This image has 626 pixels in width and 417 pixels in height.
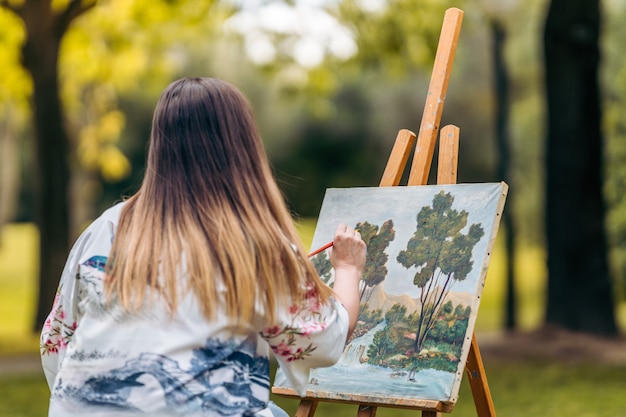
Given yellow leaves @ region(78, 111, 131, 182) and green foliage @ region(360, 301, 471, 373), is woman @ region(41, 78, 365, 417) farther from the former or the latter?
yellow leaves @ region(78, 111, 131, 182)

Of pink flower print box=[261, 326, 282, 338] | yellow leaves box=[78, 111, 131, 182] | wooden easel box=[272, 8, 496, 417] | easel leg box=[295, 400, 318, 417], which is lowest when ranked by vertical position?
yellow leaves box=[78, 111, 131, 182]

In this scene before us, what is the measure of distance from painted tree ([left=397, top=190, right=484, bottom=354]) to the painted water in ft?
0.41

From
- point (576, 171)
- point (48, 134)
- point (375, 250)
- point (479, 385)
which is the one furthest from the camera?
point (48, 134)

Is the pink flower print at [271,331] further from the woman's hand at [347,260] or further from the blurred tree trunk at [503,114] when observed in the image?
the blurred tree trunk at [503,114]

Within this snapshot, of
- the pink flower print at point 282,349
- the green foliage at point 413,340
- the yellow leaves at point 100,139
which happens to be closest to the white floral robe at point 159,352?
the pink flower print at point 282,349

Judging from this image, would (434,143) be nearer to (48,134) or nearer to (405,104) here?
(48,134)

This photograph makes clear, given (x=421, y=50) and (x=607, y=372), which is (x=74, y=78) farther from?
(x=607, y=372)

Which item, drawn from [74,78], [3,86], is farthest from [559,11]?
[74,78]

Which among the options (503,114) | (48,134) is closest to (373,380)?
(503,114)

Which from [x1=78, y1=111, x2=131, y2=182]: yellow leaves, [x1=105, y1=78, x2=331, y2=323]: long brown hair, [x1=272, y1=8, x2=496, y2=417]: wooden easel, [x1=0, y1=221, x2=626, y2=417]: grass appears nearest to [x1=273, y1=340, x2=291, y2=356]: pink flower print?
[x1=105, y1=78, x2=331, y2=323]: long brown hair

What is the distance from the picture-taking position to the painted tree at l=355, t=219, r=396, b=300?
347cm

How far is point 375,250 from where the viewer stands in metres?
3.51

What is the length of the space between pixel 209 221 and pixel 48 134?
8.20 m

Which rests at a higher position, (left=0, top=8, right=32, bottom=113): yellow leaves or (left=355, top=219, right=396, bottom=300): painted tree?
(left=0, top=8, right=32, bottom=113): yellow leaves
